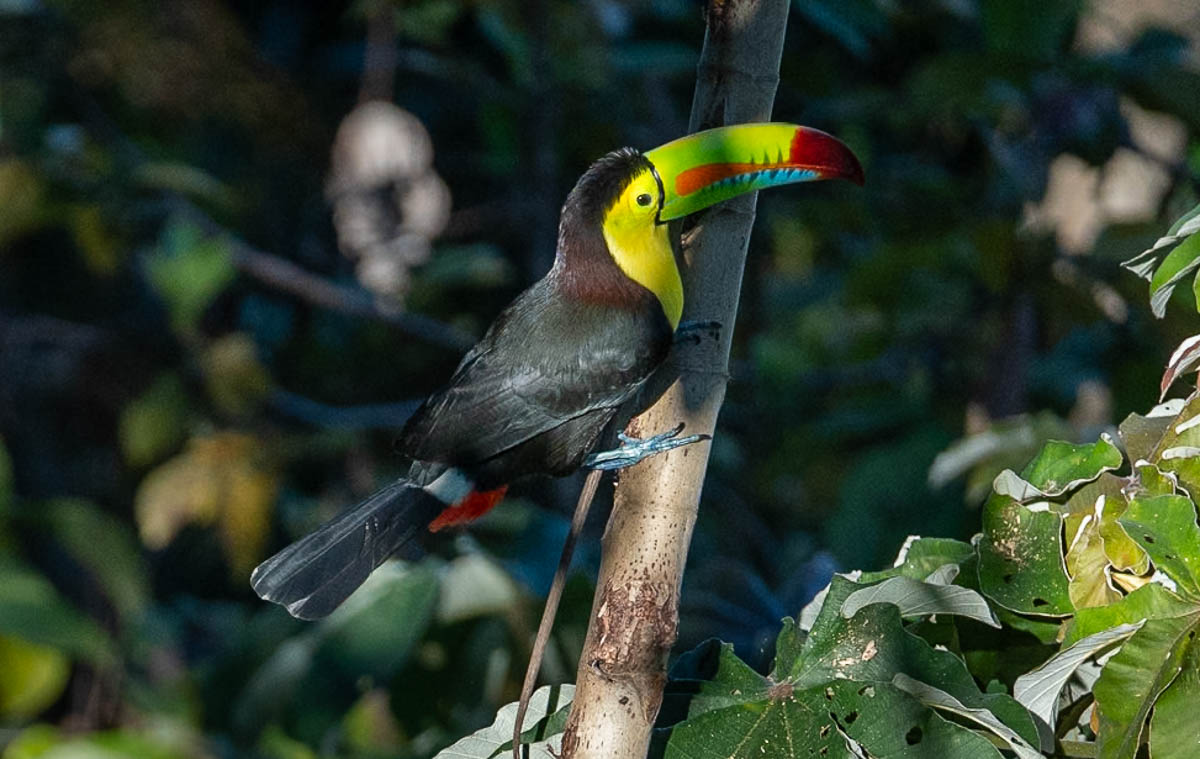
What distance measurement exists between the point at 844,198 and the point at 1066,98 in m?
0.91

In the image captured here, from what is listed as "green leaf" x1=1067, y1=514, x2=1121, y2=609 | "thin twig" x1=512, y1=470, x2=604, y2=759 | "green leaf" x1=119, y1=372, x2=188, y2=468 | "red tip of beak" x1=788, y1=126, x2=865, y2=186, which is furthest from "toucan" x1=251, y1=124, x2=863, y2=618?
"green leaf" x1=119, y1=372, x2=188, y2=468

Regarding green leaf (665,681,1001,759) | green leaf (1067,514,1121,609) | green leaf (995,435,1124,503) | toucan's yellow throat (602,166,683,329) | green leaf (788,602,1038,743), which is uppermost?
toucan's yellow throat (602,166,683,329)

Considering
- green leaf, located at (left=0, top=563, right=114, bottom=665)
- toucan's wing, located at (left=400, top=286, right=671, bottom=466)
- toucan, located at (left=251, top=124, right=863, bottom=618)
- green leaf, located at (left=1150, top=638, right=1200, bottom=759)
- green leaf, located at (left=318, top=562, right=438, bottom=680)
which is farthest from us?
green leaf, located at (left=0, top=563, right=114, bottom=665)

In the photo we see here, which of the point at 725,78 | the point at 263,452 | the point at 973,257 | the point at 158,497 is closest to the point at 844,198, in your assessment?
the point at 973,257

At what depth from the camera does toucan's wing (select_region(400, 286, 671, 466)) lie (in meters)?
1.93

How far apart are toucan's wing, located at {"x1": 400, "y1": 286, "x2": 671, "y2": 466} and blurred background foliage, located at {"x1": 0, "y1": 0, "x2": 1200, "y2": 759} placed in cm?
34

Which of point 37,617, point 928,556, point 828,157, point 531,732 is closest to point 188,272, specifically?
point 37,617

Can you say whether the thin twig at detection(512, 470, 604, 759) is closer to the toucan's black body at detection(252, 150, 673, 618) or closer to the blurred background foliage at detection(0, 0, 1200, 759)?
the toucan's black body at detection(252, 150, 673, 618)

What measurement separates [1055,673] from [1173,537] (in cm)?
15

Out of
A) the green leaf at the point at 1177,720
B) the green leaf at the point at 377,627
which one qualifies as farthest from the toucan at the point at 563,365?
the green leaf at the point at 1177,720

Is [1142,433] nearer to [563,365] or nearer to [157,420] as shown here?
[563,365]

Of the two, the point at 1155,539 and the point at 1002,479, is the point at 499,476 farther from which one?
the point at 1155,539

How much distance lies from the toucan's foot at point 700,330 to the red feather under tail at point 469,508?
73 cm

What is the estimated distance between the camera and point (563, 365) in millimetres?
1968
